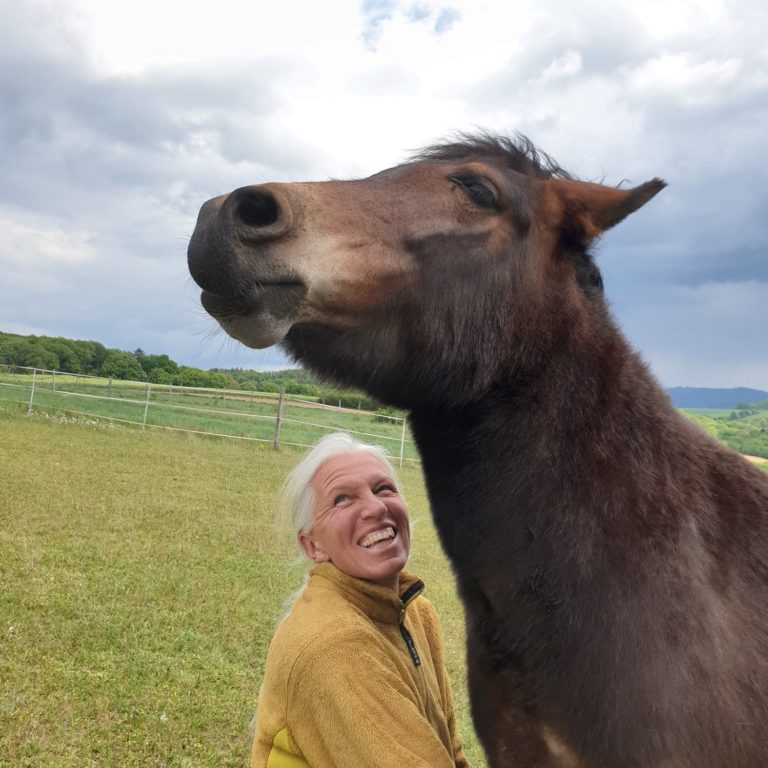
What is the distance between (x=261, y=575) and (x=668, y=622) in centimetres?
761

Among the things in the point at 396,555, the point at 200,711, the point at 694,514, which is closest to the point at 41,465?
the point at 200,711

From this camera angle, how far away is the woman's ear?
7.87ft

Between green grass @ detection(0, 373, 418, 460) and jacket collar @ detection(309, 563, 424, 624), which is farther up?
jacket collar @ detection(309, 563, 424, 624)

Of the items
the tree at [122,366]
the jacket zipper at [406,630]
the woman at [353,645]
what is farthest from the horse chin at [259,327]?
the tree at [122,366]

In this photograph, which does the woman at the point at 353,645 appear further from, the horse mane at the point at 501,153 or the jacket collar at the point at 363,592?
the horse mane at the point at 501,153

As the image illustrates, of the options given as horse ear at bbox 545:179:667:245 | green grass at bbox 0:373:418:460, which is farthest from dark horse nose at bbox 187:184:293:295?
green grass at bbox 0:373:418:460

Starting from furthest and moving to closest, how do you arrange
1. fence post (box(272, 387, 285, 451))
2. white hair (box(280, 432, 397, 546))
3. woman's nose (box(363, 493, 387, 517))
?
fence post (box(272, 387, 285, 451)), white hair (box(280, 432, 397, 546)), woman's nose (box(363, 493, 387, 517))

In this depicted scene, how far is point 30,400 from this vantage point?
76.5 ft

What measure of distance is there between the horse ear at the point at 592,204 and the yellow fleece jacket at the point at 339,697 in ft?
4.32

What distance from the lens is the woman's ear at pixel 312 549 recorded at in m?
2.40

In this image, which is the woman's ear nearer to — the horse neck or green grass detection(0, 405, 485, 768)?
the horse neck

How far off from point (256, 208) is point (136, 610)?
20.2ft

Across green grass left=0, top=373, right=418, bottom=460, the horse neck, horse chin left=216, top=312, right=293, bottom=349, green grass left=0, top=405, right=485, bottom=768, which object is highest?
horse chin left=216, top=312, right=293, bottom=349

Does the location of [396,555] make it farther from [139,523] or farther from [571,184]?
[139,523]
